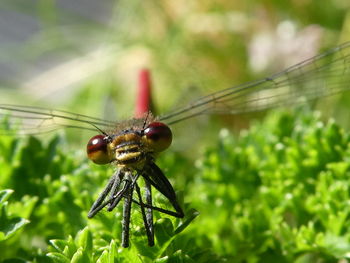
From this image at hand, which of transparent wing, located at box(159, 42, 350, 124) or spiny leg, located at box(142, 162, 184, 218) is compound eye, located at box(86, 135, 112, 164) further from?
transparent wing, located at box(159, 42, 350, 124)

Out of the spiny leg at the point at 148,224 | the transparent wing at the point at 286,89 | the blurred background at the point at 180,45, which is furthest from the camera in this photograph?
the blurred background at the point at 180,45

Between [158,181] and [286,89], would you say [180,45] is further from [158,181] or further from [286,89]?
[158,181]

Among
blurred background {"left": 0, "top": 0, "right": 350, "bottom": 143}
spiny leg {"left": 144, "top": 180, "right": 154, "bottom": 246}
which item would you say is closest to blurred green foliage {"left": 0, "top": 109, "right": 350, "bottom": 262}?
spiny leg {"left": 144, "top": 180, "right": 154, "bottom": 246}

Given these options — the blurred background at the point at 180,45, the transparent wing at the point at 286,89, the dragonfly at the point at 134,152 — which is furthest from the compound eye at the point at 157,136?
the blurred background at the point at 180,45

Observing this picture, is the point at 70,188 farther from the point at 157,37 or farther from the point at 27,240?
the point at 157,37

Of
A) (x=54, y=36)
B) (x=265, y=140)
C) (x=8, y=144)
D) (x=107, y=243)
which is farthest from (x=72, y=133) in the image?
(x=107, y=243)

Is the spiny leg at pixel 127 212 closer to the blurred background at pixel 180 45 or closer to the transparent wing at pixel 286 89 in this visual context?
the transparent wing at pixel 286 89
